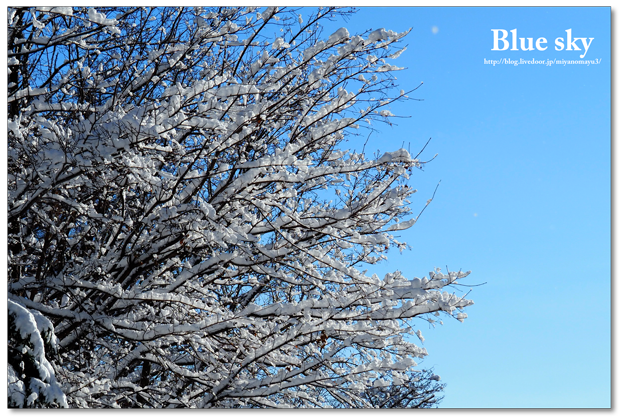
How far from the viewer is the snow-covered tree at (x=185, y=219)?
428cm

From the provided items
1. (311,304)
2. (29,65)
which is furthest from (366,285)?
(29,65)

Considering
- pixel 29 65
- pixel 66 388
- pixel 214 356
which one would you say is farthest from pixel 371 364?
pixel 29 65

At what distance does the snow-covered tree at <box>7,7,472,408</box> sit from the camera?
4.28m

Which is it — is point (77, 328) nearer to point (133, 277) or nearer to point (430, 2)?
point (133, 277)

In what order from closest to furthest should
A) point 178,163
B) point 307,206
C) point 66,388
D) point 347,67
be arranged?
point 66,388, point 178,163, point 347,67, point 307,206

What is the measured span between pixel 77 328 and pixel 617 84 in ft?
17.1

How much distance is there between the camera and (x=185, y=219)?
4.67 metres

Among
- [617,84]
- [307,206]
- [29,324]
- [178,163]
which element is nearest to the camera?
[29,324]

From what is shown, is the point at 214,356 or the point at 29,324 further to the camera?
the point at 214,356

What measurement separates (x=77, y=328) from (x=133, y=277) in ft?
2.11

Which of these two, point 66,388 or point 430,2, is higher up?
point 430,2

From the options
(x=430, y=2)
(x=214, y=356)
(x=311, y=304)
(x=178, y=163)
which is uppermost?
(x=430, y=2)

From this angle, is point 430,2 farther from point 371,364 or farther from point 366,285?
point 371,364

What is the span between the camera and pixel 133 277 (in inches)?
203
